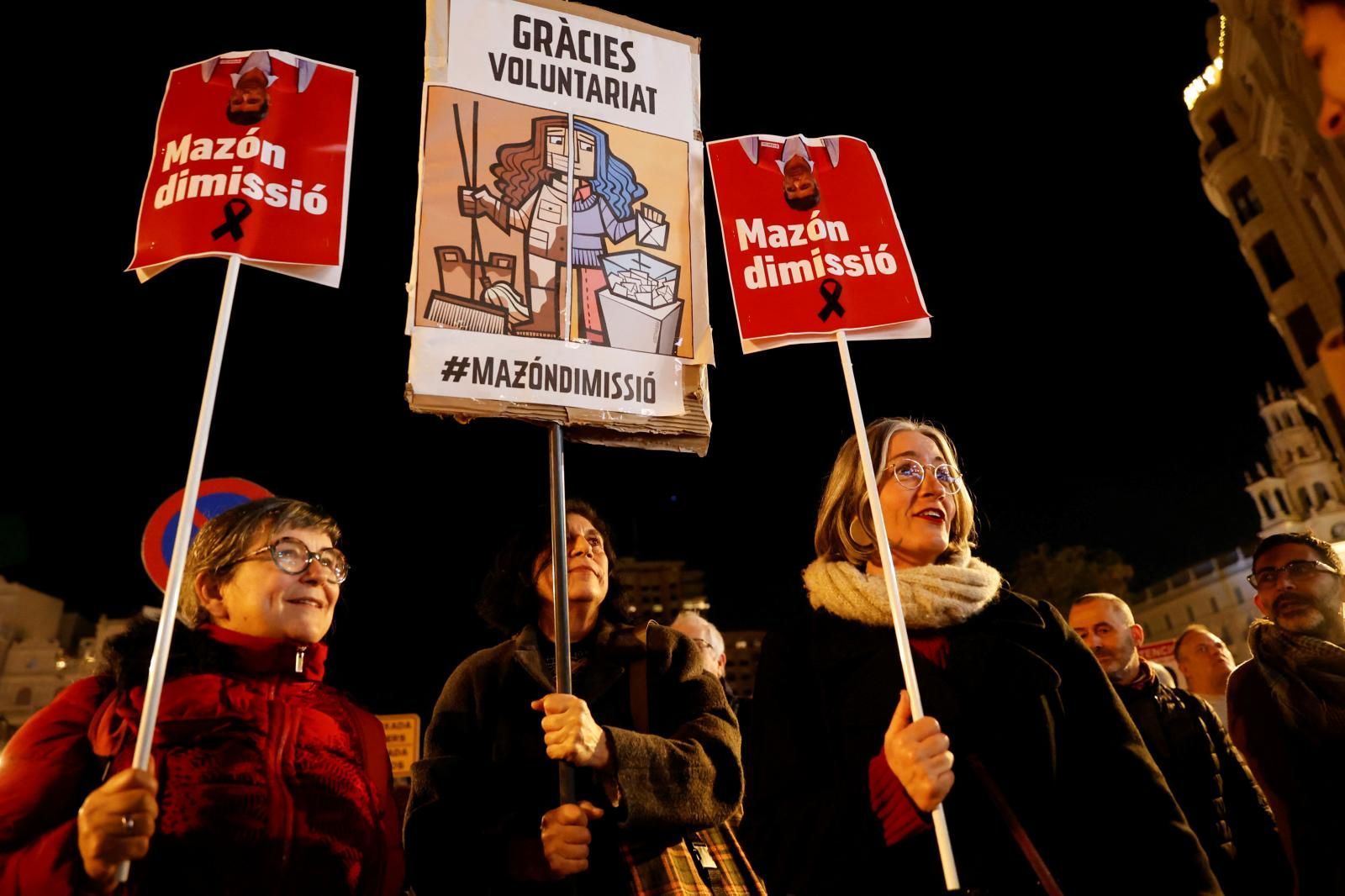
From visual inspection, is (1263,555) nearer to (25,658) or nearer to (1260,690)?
(1260,690)

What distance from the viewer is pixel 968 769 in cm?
227

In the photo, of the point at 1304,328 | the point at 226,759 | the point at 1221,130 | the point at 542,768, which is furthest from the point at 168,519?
the point at 1221,130

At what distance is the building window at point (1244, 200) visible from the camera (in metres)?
27.4

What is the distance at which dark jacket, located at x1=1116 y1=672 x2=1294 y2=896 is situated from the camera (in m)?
3.46

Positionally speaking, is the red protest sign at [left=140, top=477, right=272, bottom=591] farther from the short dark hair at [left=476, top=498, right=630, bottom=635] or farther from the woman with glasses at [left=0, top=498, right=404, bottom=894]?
the woman with glasses at [left=0, top=498, right=404, bottom=894]

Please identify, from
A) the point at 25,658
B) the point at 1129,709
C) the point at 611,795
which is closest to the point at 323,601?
the point at 611,795

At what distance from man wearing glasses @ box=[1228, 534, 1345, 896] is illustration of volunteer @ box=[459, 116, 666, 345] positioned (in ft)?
10.3

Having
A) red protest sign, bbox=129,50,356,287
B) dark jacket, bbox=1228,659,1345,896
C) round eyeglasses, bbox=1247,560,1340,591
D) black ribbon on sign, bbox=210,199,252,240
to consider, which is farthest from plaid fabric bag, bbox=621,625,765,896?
round eyeglasses, bbox=1247,560,1340,591

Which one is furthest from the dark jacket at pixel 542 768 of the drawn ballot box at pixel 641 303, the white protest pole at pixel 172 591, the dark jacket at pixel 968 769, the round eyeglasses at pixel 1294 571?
the round eyeglasses at pixel 1294 571

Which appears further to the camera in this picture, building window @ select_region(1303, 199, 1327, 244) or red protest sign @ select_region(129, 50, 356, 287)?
building window @ select_region(1303, 199, 1327, 244)

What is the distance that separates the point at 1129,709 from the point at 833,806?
97.8 inches

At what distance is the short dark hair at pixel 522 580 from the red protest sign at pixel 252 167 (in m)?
1.25

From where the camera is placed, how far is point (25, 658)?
172 feet

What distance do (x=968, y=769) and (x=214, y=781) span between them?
199cm
